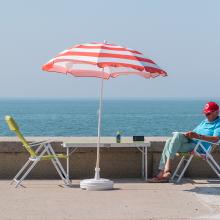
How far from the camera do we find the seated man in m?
9.09

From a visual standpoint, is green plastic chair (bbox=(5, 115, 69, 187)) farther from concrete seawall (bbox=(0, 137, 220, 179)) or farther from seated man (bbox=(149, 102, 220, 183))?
seated man (bbox=(149, 102, 220, 183))

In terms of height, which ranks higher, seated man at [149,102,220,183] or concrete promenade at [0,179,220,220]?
A: seated man at [149,102,220,183]

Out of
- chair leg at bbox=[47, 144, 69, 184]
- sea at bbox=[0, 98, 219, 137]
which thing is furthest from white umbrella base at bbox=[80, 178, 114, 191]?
sea at bbox=[0, 98, 219, 137]

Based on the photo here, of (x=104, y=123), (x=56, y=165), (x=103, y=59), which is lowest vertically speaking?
(x=104, y=123)

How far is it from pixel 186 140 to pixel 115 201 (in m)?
1.84

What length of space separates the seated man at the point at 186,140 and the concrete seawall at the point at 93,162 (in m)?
0.41

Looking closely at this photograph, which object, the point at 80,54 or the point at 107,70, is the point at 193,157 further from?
the point at 80,54

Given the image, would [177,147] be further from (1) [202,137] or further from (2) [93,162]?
(2) [93,162]

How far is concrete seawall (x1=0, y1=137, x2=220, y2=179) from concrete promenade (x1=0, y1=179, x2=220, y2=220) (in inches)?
13.8

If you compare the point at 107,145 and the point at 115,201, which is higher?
the point at 107,145

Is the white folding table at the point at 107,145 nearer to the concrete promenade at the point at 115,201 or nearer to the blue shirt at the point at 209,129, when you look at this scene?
the concrete promenade at the point at 115,201

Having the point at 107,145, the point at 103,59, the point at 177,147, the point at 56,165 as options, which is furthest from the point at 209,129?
the point at 56,165

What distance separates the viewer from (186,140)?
9.23 metres

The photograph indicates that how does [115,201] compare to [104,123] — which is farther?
[104,123]
